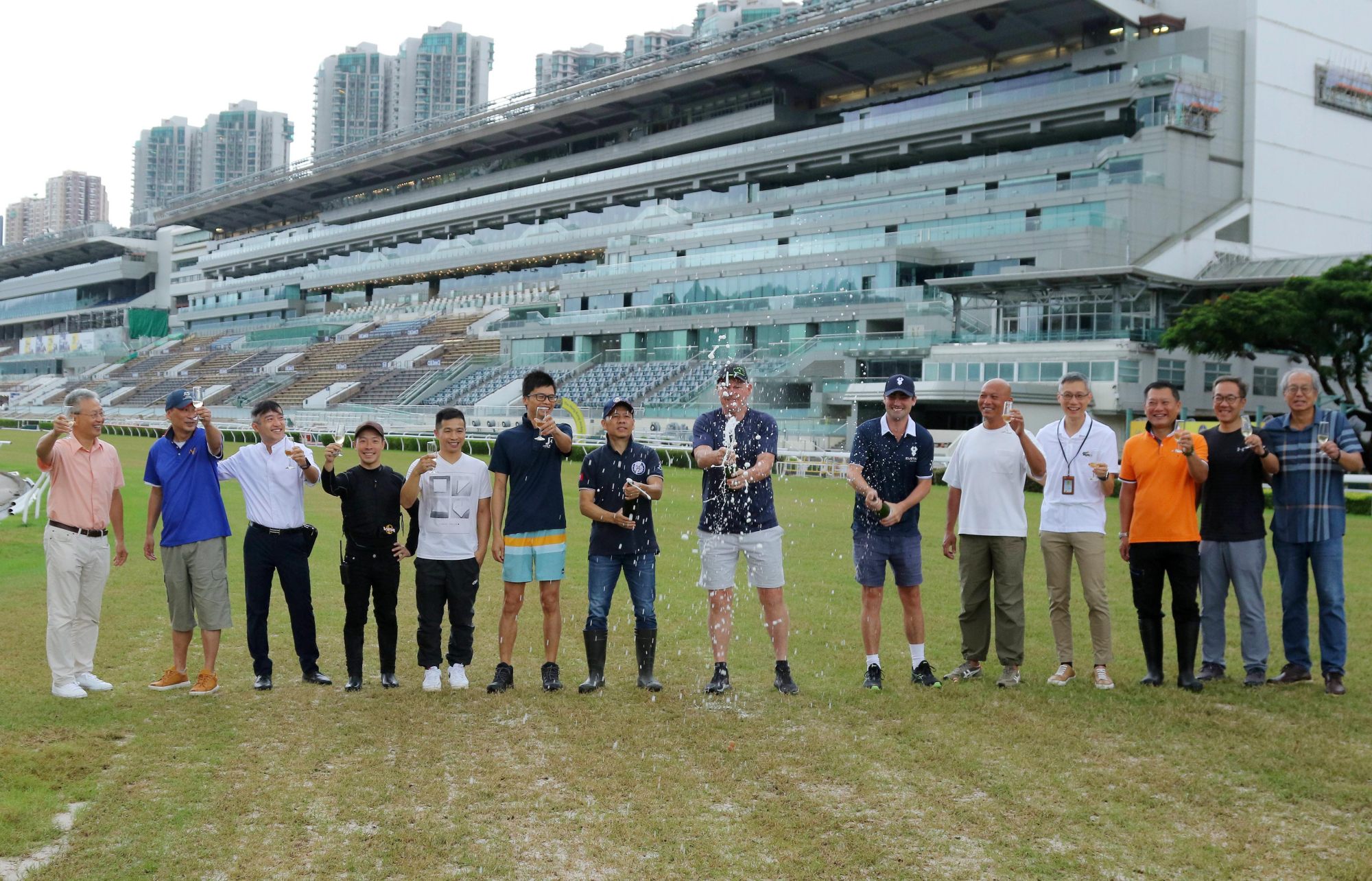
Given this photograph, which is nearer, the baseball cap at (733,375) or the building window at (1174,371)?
the baseball cap at (733,375)

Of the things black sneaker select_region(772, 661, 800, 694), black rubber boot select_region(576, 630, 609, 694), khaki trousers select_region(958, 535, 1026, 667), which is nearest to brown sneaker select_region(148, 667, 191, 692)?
black rubber boot select_region(576, 630, 609, 694)

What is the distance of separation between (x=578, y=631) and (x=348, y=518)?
2.96 meters

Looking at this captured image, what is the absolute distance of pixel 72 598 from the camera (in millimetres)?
7555

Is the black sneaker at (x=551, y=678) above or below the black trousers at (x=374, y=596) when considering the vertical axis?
below

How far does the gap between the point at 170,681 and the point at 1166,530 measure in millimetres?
6836

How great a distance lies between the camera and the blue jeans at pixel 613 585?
25.4ft

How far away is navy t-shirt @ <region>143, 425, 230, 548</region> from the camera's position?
25.2ft

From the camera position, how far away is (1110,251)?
4462 centimetres

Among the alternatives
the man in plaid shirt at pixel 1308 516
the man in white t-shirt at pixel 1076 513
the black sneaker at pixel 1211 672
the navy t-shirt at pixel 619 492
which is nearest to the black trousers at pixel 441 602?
the navy t-shirt at pixel 619 492

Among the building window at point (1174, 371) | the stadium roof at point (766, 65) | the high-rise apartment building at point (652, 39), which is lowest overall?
the building window at point (1174, 371)

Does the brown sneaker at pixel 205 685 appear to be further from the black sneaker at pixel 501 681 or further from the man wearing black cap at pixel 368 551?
the black sneaker at pixel 501 681

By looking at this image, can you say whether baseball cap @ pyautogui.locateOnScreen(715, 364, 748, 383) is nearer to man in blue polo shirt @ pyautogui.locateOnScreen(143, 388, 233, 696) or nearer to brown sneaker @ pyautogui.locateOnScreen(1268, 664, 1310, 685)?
man in blue polo shirt @ pyautogui.locateOnScreen(143, 388, 233, 696)

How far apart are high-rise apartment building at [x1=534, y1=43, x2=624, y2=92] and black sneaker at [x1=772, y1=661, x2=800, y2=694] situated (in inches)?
5024

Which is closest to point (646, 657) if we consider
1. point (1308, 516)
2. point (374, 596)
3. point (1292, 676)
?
point (374, 596)
